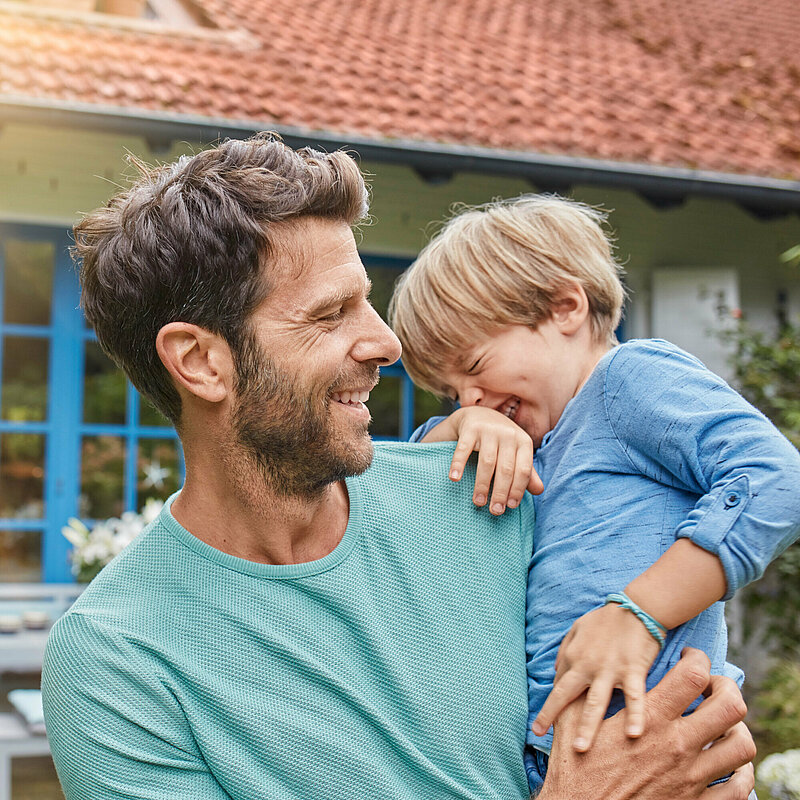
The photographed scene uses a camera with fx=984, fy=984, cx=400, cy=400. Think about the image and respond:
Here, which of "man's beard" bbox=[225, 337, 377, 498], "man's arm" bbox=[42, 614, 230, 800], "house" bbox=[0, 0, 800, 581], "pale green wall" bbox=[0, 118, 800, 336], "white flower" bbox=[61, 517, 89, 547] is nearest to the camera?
"man's arm" bbox=[42, 614, 230, 800]

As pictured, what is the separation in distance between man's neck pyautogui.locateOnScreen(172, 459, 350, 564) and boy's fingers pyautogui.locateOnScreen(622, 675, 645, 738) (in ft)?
1.83

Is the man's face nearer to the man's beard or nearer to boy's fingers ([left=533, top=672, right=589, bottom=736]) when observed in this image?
the man's beard

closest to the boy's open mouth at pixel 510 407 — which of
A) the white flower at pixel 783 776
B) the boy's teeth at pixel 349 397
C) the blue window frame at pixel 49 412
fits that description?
the boy's teeth at pixel 349 397

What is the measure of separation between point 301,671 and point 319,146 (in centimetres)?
429

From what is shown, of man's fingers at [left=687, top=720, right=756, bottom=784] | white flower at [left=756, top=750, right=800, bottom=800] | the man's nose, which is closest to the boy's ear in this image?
the man's nose

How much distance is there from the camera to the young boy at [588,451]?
1581 mm

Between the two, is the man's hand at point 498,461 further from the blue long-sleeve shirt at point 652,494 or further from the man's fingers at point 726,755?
the man's fingers at point 726,755

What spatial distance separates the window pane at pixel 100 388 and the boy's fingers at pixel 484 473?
473cm

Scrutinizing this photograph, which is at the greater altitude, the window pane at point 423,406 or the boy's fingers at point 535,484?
the boy's fingers at point 535,484

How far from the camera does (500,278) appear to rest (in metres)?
2.05

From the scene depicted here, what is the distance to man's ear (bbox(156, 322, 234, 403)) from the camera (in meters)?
1.71

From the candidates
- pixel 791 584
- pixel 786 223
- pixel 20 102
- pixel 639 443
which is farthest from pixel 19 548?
pixel 786 223

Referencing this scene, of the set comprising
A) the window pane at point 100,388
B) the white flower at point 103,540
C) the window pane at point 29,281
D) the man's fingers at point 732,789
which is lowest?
the white flower at point 103,540

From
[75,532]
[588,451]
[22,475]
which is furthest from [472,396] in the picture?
[22,475]
